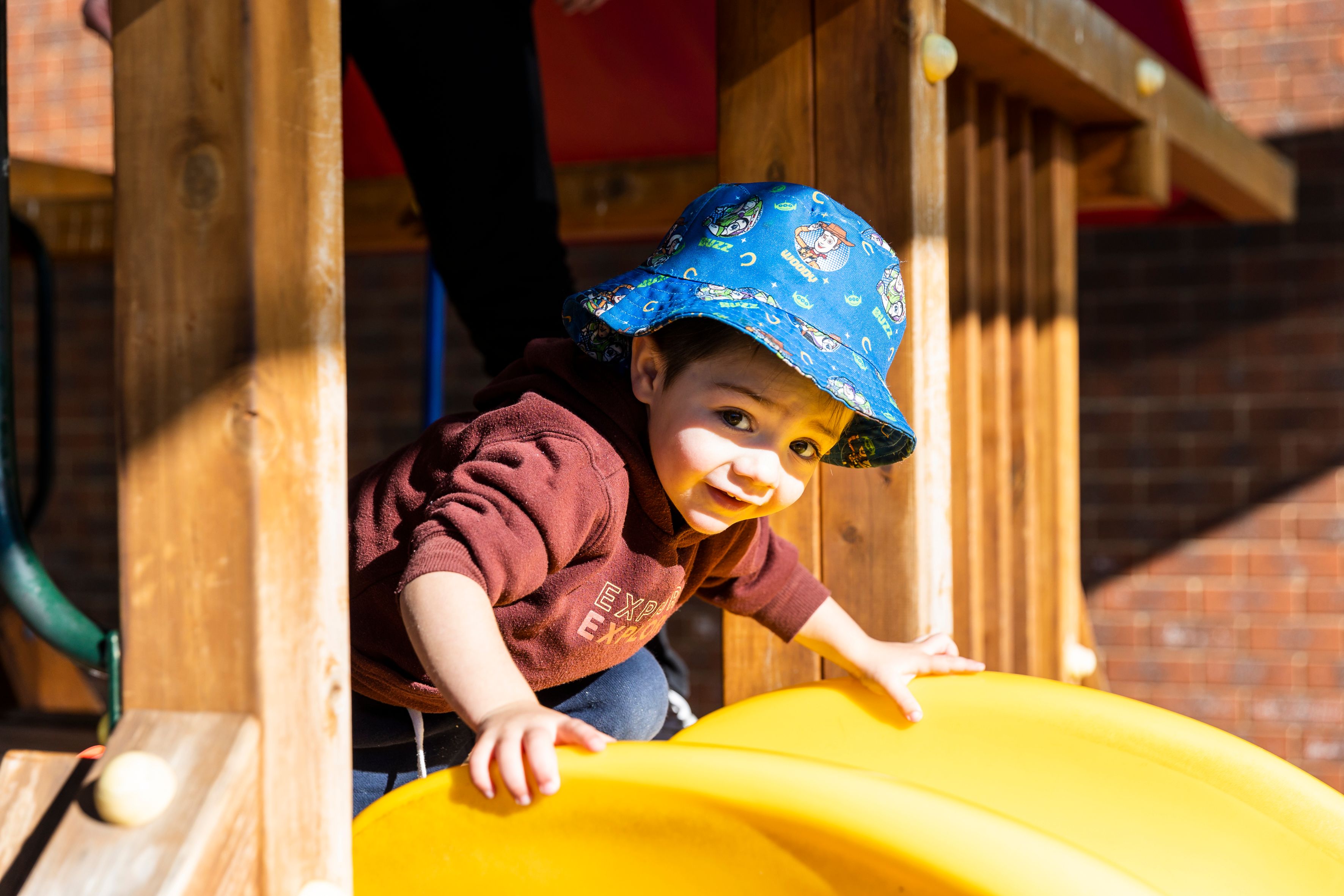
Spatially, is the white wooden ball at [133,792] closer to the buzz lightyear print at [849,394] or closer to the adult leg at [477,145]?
the buzz lightyear print at [849,394]

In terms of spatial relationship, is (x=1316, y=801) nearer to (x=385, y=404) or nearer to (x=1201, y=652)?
(x=1201, y=652)

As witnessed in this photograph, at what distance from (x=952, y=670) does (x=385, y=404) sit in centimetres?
349

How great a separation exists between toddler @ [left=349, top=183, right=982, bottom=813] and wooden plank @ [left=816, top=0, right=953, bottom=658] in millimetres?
126

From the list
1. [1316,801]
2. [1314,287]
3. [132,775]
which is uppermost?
[1314,287]

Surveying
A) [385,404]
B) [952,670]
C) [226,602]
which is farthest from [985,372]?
[385,404]

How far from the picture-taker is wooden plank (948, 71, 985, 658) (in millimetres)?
2172

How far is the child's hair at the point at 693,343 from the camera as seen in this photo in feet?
3.68

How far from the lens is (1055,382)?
2586mm

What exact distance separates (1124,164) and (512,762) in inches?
81.2

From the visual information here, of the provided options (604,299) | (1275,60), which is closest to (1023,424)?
(604,299)

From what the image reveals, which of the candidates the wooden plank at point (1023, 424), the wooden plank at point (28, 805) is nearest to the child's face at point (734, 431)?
the wooden plank at point (28, 805)

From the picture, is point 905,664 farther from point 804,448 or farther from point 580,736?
point 580,736

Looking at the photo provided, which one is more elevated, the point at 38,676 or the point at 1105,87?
the point at 1105,87

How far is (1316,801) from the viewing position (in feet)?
3.88
